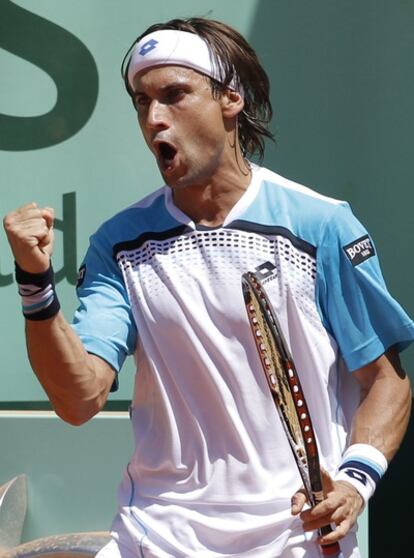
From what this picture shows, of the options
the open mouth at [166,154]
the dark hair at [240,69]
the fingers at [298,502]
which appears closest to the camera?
the fingers at [298,502]

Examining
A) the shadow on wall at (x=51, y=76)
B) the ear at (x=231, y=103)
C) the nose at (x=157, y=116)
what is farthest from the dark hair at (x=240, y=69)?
the shadow on wall at (x=51, y=76)

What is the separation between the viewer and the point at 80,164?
570cm

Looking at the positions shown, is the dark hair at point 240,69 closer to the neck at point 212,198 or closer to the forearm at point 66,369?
the neck at point 212,198

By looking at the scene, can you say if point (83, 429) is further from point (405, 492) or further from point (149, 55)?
point (149, 55)

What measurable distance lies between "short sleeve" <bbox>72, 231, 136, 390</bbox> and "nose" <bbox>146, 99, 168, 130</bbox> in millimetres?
307

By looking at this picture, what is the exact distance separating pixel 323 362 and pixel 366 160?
8.17 ft

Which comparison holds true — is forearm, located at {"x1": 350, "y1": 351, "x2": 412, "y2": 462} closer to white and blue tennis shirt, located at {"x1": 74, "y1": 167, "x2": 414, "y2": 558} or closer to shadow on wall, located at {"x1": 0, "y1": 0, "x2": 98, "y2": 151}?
white and blue tennis shirt, located at {"x1": 74, "y1": 167, "x2": 414, "y2": 558}

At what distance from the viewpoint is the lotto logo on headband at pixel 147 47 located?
3.59 metres

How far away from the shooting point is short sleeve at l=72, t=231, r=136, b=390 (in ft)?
11.2

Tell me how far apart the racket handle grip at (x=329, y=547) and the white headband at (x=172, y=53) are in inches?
44.9

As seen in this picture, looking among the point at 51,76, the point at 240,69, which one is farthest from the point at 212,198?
the point at 51,76

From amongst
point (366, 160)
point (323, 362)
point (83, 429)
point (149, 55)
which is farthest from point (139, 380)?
point (366, 160)

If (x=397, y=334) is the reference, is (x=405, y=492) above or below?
below

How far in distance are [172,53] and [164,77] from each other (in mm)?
65
